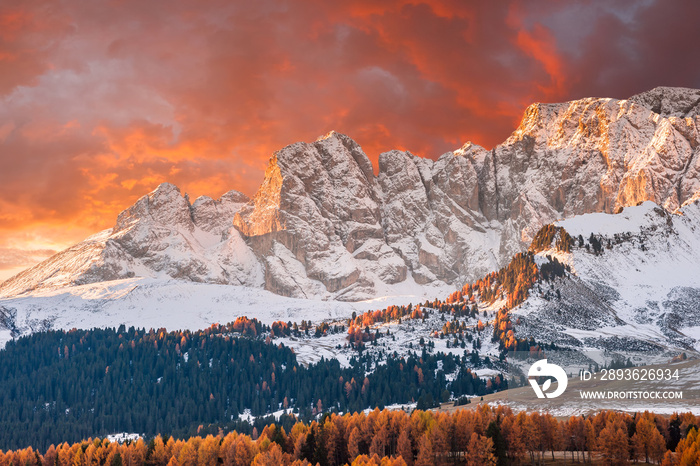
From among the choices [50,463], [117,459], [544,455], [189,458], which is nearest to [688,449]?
[544,455]

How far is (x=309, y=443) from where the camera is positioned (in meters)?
174

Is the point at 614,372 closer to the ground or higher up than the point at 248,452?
higher up

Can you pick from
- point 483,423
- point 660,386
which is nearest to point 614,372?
point 660,386

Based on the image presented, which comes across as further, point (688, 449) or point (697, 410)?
point (697, 410)

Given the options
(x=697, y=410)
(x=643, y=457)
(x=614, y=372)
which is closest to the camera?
(x=643, y=457)

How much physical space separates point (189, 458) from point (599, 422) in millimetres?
96170

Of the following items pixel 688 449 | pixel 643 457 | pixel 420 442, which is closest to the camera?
pixel 688 449

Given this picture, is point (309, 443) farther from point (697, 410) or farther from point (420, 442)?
point (697, 410)

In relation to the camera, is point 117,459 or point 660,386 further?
point 660,386

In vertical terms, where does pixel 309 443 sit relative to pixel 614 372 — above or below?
below

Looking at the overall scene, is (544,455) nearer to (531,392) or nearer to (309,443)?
(531,392)

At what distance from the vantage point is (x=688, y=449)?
134 metres

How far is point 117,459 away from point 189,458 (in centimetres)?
1700

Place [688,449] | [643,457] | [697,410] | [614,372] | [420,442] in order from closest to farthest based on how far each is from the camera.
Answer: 1. [688,449]
2. [643,457]
3. [420,442]
4. [697,410]
5. [614,372]
